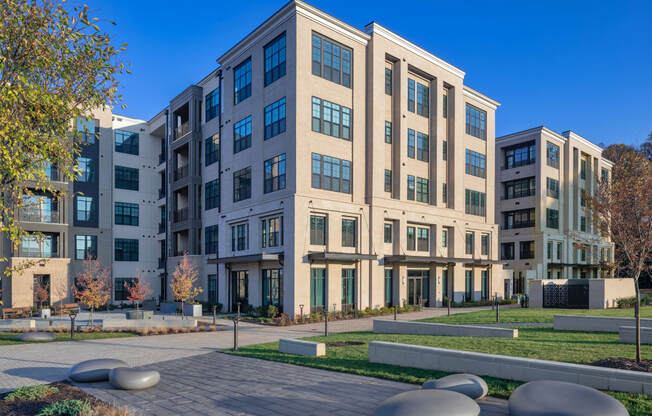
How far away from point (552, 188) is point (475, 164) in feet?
55.9

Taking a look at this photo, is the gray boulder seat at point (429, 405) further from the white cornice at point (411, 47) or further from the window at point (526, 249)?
the window at point (526, 249)

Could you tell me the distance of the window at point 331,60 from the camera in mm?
30973

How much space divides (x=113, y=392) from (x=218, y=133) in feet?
101

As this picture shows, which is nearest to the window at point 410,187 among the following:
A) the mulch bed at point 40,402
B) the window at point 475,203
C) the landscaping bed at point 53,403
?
the window at point 475,203

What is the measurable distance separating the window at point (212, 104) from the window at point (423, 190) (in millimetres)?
17922

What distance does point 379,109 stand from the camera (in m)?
33.9

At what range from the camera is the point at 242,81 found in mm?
35844

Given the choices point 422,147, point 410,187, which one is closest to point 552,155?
point 422,147

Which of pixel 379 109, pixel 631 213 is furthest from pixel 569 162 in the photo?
pixel 631 213

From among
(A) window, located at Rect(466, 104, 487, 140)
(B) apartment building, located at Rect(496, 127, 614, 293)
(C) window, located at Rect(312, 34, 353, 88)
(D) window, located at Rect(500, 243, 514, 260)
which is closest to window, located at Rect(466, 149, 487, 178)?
(A) window, located at Rect(466, 104, 487, 140)

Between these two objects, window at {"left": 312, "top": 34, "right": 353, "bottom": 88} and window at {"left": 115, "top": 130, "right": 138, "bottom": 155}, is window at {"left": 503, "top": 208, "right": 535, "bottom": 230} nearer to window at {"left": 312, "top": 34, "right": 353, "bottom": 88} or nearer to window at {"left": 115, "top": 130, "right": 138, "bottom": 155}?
window at {"left": 312, "top": 34, "right": 353, "bottom": 88}

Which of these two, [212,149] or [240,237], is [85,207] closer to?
[212,149]

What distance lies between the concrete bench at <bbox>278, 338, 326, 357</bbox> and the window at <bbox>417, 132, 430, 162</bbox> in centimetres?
2611

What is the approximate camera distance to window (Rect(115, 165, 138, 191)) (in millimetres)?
47000
